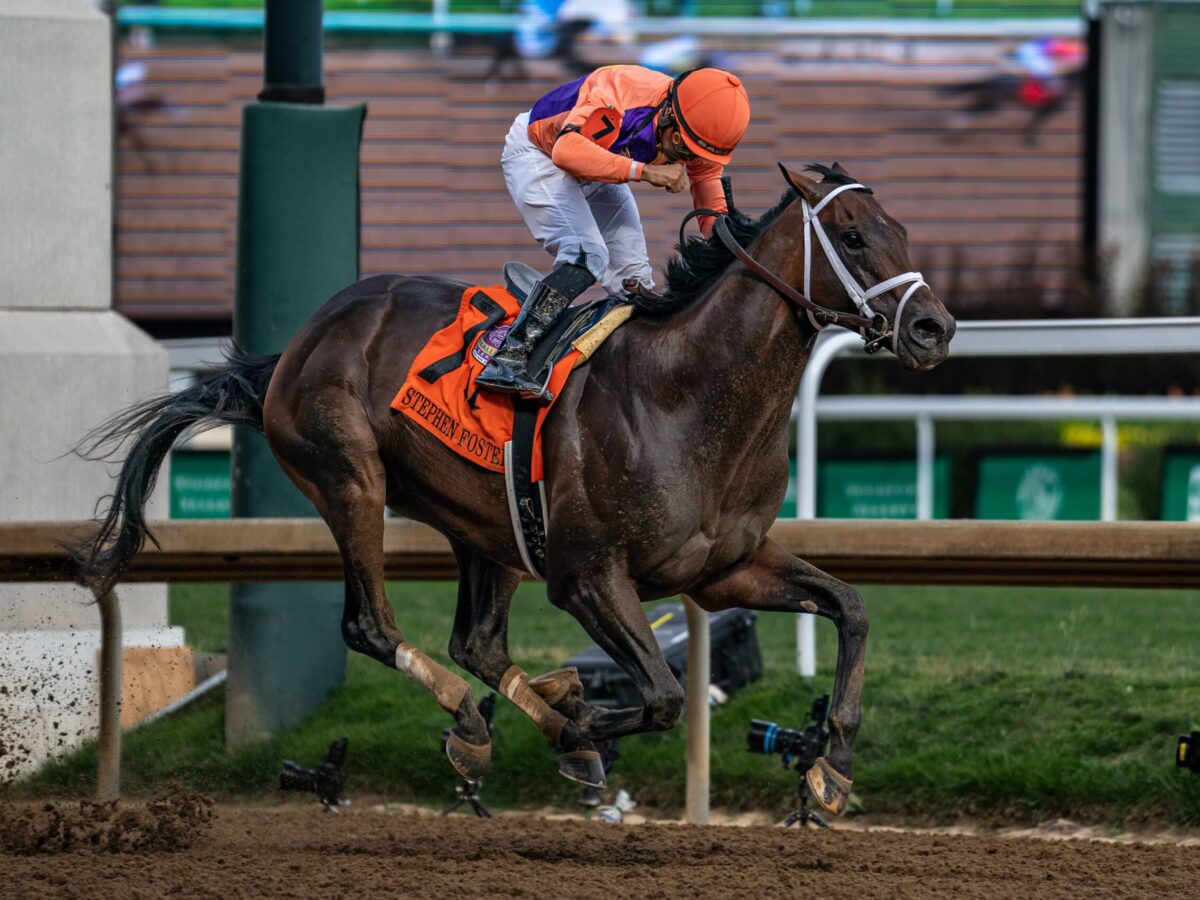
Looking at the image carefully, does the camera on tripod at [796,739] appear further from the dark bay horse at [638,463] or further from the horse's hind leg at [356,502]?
the horse's hind leg at [356,502]

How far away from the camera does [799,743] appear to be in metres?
5.66

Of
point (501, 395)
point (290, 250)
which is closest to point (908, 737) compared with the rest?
point (501, 395)

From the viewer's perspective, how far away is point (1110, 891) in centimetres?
447

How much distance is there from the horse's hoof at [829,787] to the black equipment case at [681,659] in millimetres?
1618

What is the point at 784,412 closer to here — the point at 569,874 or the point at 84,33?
the point at 569,874

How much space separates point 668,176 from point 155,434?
176cm

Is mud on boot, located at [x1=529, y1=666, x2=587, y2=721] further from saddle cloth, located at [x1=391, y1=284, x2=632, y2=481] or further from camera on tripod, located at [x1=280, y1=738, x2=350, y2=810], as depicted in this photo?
camera on tripod, located at [x1=280, y1=738, x2=350, y2=810]

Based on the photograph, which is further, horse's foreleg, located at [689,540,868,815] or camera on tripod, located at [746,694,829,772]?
camera on tripod, located at [746,694,829,772]

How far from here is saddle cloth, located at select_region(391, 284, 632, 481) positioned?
4793 millimetres

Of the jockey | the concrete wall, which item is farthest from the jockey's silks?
the concrete wall

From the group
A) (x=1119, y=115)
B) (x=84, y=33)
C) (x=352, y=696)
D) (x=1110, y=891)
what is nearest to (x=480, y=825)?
(x=352, y=696)

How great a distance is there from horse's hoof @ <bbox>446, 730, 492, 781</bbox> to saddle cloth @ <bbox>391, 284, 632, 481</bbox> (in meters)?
Answer: 0.74

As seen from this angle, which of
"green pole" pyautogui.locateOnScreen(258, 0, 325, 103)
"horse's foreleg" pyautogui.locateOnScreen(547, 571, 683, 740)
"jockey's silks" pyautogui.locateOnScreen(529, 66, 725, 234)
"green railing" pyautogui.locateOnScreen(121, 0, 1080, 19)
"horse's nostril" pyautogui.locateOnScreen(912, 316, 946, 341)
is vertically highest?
"green railing" pyautogui.locateOnScreen(121, 0, 1080, 19)

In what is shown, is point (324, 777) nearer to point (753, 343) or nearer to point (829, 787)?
point (829, 787)
